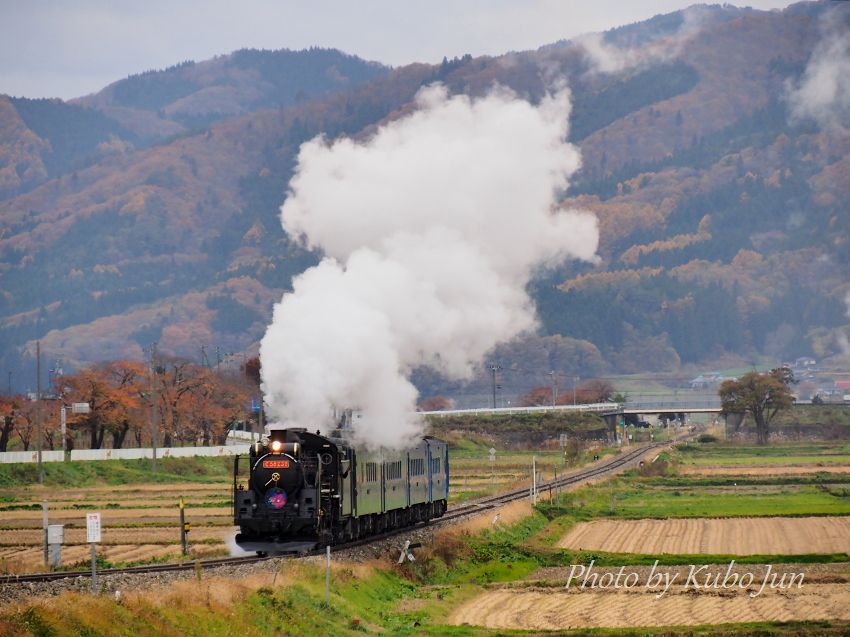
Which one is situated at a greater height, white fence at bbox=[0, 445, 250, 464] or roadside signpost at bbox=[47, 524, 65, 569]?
white fence at bbox=[0, 445, 250, 464]

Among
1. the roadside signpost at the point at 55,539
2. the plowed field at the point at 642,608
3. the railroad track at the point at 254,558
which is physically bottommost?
the plowed field at the point at 642,608

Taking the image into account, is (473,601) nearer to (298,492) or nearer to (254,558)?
(298,492)

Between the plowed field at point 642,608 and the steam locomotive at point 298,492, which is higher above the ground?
the steam locomotive at point 298,492

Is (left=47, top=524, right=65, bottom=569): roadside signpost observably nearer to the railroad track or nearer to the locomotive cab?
the railroad track

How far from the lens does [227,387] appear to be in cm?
19662

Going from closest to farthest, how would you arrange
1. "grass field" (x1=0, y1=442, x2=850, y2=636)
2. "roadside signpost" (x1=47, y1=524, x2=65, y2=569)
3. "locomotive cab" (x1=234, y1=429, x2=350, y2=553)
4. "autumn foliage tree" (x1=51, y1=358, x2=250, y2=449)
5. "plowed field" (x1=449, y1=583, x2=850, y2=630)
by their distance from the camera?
"grass field" (x1=0, y1=442, x2=850, y2=636)
"plowed field" (x1=449, y1=583, x2=850, y2=630)
"roadside signpost" (x1=47, y1=524, x2=65, y2=569)
"locomotive cab" (x1=234, y1=429, x2=350, y2=553)
"autumn foliage tree" (x1=51, y1=358, x2=250, y2=449)

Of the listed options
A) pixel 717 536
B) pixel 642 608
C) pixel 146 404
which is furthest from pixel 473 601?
pixel 146 404

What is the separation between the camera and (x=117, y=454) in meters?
139

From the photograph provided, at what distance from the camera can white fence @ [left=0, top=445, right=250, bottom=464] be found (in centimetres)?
12800

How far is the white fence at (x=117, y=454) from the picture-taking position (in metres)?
128

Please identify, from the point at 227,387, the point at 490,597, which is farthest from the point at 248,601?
the point at 227,387

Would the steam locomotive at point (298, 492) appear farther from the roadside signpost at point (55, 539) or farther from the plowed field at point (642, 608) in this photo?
the roadside signpost at point (55, 539)

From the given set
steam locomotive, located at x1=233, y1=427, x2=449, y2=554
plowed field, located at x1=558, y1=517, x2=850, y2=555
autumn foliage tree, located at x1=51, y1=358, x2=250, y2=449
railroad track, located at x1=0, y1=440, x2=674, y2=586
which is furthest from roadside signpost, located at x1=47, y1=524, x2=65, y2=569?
autumn foliage tree, located at x1=51, y1=358, x2=250, y2=449

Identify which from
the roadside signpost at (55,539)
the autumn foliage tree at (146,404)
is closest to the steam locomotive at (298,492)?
the roadside signpost at (55,539)
